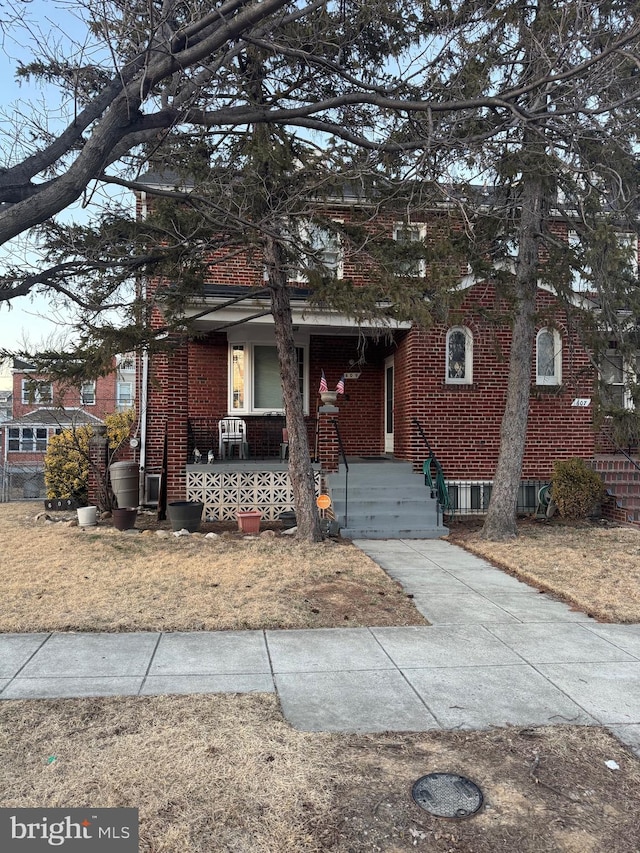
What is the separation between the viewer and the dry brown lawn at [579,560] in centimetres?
633

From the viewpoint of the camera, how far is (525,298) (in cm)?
962

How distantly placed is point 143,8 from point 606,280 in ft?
21.8

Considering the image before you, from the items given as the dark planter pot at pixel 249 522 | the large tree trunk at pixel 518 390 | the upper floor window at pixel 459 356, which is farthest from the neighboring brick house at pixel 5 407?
the large tree trunk at pixel 518 390

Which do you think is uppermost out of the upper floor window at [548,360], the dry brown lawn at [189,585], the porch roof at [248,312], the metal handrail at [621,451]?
the porch roof at [248,312]

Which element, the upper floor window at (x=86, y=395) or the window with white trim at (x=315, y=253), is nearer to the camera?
the window with white trim at (x=315, y=253)

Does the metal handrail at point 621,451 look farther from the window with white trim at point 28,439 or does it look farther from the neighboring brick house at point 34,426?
the window with white trim at point 28,439

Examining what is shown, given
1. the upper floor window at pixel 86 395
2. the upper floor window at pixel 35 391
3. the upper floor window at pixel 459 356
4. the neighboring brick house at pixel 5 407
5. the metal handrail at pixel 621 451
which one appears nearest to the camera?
the upper floor window at pixel 35 391

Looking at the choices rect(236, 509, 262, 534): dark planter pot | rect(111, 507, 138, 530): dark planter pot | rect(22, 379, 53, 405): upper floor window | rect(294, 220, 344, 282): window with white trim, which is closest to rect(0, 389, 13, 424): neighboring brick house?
rect(111, 507, 138, 530): dark planter pot

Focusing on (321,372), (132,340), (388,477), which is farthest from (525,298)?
(132,340)

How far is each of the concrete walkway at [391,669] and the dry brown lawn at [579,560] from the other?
0.51 m

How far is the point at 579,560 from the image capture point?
8195mm

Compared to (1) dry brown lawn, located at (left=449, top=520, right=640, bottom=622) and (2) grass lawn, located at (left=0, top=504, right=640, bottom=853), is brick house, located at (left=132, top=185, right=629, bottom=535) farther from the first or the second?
(2) grass lawn, located at (left=0, top=504, right=640, bottom=853)

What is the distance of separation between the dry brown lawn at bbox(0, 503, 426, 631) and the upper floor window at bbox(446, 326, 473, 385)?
4.99 metres

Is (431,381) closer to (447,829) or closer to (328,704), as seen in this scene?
(328,704)
